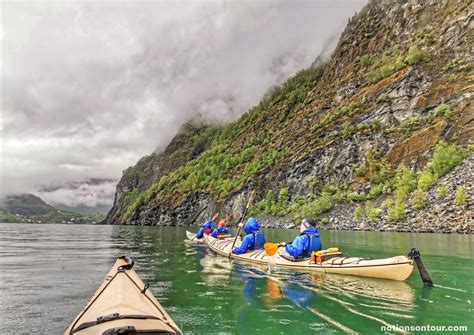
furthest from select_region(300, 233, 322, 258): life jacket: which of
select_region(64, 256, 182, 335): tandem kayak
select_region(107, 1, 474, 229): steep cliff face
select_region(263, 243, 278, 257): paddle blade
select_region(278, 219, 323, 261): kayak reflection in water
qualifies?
select_region(107, 1, 474, 229): steep cliff face

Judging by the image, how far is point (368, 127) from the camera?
276ft

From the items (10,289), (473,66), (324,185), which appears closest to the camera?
(10,289)

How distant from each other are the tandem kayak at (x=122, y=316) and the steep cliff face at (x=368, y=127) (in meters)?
51.4

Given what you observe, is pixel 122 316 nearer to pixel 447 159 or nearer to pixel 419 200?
pixel 419 200

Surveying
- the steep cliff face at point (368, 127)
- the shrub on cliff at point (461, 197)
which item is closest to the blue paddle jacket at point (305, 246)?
the steep cliff face at point (368, 127)

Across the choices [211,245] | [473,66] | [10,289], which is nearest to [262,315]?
[10,289]

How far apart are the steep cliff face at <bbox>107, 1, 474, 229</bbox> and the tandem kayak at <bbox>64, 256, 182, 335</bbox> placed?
5143 cm

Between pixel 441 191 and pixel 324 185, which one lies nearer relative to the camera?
pixel 441 191

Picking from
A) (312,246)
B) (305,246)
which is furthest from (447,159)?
(305,246)

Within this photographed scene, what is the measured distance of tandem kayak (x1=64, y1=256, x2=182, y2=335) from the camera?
578cm

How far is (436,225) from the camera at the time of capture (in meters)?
48.8

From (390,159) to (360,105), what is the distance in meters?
22.1

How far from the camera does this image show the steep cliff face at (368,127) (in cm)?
6975

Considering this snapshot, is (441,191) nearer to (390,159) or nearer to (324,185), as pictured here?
(390,159)
